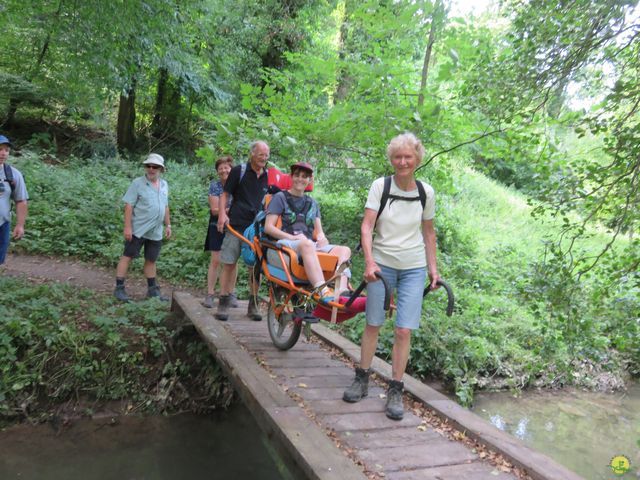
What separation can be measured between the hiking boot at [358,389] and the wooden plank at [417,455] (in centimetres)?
68

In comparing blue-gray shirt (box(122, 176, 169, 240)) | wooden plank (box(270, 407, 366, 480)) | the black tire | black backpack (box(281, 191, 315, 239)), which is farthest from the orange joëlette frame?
blue-gray shirt (box(122, 176, 169, 240))

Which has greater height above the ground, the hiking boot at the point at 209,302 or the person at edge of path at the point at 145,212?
the person at edge of path at the point at 145,212

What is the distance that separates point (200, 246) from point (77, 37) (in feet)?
13.6

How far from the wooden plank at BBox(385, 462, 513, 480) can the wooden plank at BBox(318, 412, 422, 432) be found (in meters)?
0.56

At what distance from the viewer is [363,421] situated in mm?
3477

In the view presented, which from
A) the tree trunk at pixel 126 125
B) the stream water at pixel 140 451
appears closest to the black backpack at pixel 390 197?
the stream water at pixel 140 451

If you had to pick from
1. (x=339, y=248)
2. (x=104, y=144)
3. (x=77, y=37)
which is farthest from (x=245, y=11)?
(x=339, y=248)

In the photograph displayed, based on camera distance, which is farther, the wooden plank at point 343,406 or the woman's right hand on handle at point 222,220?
the woman's right hand on handle at point 222,220

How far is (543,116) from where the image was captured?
5852 millimetres

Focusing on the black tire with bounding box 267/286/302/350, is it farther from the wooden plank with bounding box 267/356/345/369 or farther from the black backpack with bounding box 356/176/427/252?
the black backpack with bounding box 356/176/427/252

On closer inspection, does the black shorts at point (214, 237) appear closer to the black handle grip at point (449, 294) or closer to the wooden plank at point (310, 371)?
the wooden plank at point (310, 371)

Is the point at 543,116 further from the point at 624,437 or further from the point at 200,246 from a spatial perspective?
the point at 200,246

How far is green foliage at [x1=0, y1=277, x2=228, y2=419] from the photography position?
4926 mm

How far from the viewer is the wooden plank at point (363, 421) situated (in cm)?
337
